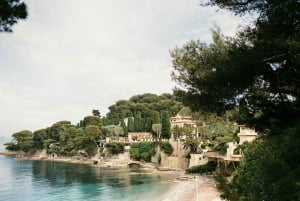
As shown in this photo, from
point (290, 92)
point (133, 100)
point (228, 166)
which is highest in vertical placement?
point (133, 100)

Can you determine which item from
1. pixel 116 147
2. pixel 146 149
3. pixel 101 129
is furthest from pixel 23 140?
pixel 146 149

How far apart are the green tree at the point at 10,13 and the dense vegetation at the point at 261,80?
4.29 m

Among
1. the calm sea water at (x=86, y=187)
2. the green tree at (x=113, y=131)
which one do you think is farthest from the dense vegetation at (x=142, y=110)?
the calm sea water at (x=86, y=187)

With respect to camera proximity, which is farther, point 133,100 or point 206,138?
point 133,100

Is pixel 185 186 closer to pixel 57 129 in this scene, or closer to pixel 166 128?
pixel 166 128

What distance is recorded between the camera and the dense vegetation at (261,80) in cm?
693

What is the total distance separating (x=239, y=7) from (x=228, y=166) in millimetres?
24411

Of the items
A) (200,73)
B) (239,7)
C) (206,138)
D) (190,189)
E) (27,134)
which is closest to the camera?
(239,7)

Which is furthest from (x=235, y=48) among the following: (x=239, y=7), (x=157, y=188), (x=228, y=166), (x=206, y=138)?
(x=206, y=138)

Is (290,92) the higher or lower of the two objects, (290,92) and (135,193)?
the higher

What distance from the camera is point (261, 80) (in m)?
8.24

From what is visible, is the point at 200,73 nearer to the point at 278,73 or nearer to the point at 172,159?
the point at 278,73

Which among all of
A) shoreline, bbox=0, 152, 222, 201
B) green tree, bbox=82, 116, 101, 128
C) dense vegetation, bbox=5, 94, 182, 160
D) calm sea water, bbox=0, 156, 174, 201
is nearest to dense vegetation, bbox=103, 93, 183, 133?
dense vegetation, bbox=5, 94, 182, 160

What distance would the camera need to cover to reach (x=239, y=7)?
25.8 ft
